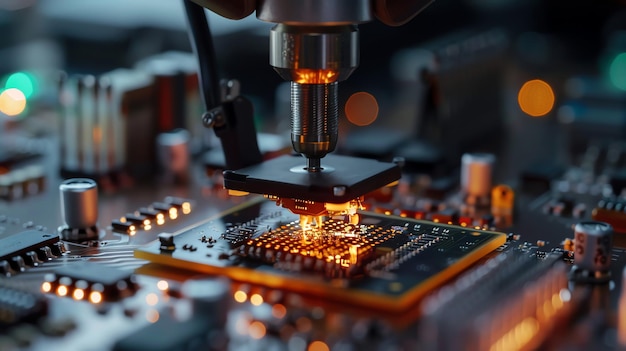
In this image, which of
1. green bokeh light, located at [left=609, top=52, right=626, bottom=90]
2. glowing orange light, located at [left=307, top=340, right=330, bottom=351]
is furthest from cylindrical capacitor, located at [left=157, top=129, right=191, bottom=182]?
green bokeh light, located at [left=609, top=52, right=626, bottom=90]

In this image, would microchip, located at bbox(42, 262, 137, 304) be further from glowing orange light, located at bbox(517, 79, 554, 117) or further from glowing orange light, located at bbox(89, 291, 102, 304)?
glowing orange light, located at bbox(517, 79, 554, 117)

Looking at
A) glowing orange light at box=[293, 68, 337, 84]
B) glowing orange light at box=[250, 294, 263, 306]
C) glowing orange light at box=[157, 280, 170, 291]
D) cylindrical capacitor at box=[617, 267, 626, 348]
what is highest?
glowing orange light at box=[293, 68, 337, 84]

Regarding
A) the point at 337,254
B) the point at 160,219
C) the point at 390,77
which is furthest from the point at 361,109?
the point at 337,254

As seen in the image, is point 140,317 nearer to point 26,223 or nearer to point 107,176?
point 26,223

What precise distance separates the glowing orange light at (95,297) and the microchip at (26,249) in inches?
9.3

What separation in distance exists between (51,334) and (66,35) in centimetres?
302

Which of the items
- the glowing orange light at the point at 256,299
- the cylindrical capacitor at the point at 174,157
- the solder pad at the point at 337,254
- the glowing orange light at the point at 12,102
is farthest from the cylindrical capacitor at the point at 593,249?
the glowing orange light at the point at 12,102

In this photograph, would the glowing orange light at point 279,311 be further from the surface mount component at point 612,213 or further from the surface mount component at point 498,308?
the surface mount component at point 612,213

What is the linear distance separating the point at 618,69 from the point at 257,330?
2380 mm

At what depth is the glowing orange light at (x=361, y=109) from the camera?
3.39 meters

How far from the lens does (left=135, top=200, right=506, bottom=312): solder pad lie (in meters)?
1.80

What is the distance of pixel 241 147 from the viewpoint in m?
2.17

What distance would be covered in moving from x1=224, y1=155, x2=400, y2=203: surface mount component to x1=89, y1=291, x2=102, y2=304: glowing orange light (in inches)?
15.1

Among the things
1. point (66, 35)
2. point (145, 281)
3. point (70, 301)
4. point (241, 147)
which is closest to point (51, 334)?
point (70, 301)
